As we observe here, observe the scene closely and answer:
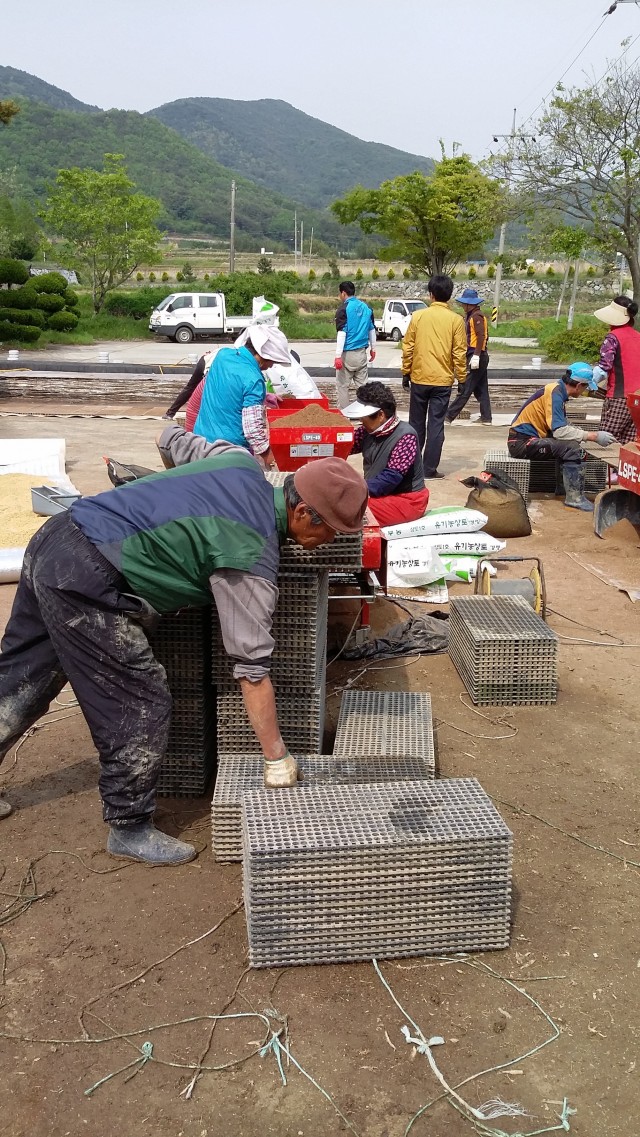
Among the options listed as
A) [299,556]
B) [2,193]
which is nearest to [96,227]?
[2,193]

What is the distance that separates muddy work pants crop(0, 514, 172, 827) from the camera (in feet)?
10.5

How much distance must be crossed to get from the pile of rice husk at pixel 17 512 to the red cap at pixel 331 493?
440 centimetres

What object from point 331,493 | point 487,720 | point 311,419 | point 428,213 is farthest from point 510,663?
point 428,213

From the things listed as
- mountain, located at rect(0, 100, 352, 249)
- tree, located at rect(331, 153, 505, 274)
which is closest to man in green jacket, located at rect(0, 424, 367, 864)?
tree, located at rect(331, 153, 505, 274)

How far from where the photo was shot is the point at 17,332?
26156mm

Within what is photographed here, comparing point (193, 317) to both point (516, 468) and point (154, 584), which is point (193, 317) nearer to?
point (516, 468)

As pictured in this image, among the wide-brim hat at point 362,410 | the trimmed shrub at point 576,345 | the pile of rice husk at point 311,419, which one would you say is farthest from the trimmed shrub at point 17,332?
the wide-brim hat at point 362,410

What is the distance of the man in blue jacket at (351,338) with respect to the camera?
11.2 m

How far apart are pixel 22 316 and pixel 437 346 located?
20.5 m

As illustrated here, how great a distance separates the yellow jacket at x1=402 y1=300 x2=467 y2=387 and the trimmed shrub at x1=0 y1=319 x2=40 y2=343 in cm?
1932

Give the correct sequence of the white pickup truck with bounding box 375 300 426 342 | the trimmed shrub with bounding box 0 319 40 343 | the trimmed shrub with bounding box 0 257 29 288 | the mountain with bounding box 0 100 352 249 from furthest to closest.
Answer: the mountain with bounding box 0 100 352 249
the white pickup truck with bounding box 375 300 426 342
the trimmed shrub with bounding box 0 257 29 288
the trimmed shrub with bounding box 0 319 40 343

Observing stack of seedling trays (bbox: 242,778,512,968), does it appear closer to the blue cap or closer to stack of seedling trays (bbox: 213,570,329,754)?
stack of seedling trays (bbox: 213,570,329,754)

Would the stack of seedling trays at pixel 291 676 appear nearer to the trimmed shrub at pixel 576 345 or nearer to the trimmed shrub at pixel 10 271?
the trimmed shrub at pixel 576 345

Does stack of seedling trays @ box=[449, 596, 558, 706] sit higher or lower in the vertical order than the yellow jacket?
lower
